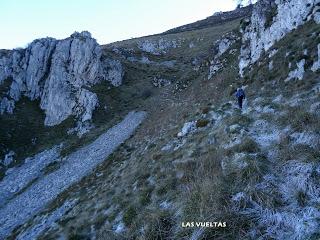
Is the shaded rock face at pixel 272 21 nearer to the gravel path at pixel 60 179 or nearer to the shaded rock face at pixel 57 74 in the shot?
the gravel path at pixel 60 179

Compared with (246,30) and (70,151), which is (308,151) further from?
(246,30)

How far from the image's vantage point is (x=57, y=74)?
199 ft

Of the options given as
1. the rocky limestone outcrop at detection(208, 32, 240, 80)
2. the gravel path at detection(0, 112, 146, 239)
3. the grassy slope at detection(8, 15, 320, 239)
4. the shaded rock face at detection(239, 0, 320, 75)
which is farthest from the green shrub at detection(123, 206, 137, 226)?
the rocky limestone outcrop at detection(208, 32, 240, 80)

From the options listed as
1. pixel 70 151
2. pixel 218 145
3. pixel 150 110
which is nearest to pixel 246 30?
pixel 150 110

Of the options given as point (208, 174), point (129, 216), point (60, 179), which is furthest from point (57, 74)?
point (208, 174)

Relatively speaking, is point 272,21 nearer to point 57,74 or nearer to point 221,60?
point 221,60

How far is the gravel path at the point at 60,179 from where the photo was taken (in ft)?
95.2

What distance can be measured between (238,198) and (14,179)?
116 ft

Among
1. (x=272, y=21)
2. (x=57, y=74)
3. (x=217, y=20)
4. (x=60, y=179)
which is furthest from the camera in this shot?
(x=217, y=20)

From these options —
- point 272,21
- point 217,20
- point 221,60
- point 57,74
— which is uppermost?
point 217,20

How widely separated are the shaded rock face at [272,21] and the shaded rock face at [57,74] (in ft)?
90.1

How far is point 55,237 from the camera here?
58.5 feet

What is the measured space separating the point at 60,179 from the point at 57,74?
101 feet

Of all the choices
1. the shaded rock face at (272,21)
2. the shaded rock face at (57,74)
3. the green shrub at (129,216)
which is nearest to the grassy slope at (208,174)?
the green shrub at (129,216)
